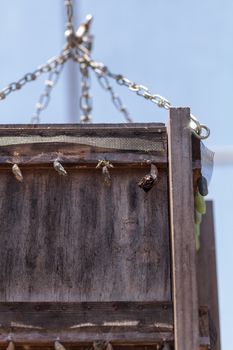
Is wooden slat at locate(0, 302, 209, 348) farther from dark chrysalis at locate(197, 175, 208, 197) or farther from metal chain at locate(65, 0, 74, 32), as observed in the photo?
metal chain at locate(65, 0, 74, 32)

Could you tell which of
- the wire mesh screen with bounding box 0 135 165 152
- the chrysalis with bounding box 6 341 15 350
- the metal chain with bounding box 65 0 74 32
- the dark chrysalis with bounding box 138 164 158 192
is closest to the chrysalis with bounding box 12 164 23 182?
the wire mesh screen with bounding box 0 135 165 152

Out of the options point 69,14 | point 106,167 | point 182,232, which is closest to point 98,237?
point 106,167

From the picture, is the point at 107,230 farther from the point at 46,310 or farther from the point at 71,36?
the point at 71,36

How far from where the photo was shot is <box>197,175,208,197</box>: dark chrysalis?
571 centimetres

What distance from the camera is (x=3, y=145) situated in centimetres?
577

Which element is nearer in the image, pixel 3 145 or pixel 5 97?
pixel 3 145

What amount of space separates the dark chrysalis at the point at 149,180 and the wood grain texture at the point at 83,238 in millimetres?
64

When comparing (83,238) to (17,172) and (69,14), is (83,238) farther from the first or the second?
(69,14)

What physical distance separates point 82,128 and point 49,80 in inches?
170

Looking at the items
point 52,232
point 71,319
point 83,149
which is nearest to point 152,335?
point 71,319

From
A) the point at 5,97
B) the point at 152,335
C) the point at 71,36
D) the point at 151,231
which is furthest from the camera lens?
the point at 71,36

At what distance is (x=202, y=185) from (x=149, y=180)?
0.35 metres

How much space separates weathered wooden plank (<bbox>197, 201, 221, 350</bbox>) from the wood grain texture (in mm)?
2842

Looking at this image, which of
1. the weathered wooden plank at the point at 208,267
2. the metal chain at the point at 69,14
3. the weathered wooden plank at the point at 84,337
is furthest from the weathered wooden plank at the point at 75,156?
the weathered wooden plank at the point at 208,267
